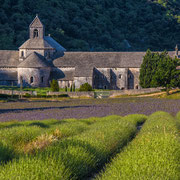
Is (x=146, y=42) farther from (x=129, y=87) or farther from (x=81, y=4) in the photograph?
(x=129, y=87)

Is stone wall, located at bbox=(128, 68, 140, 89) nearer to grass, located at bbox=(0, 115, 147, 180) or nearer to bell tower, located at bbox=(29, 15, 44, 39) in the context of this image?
bell tower, located at bbox=(29, 15, 44, 39)

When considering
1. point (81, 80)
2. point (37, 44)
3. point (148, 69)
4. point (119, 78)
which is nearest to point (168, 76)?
point (148, 69)

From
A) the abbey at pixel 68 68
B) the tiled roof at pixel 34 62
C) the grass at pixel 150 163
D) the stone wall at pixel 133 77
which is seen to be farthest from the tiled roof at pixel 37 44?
the grass at pixel 150 163

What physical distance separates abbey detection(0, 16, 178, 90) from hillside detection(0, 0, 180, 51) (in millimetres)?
32061

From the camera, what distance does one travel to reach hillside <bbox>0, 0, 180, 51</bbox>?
133875 millimetres

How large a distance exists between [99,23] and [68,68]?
7937 cm

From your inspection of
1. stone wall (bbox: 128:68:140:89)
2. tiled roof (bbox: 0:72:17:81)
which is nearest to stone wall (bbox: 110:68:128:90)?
stone wall (bbox: 128:68:140:89)

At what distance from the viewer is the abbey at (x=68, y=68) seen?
81125 millimetres

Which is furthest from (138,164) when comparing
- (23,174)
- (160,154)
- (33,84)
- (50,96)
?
(33,84)

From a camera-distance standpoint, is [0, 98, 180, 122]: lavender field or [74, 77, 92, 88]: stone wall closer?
[0, 98, 180, 122]: lavender field

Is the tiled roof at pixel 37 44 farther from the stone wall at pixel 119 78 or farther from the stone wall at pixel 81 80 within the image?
the stone wall at pixel 119 78

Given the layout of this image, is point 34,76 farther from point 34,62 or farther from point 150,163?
point 150,163

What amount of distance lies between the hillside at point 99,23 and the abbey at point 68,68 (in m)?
32.1

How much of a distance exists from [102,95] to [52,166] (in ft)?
190
